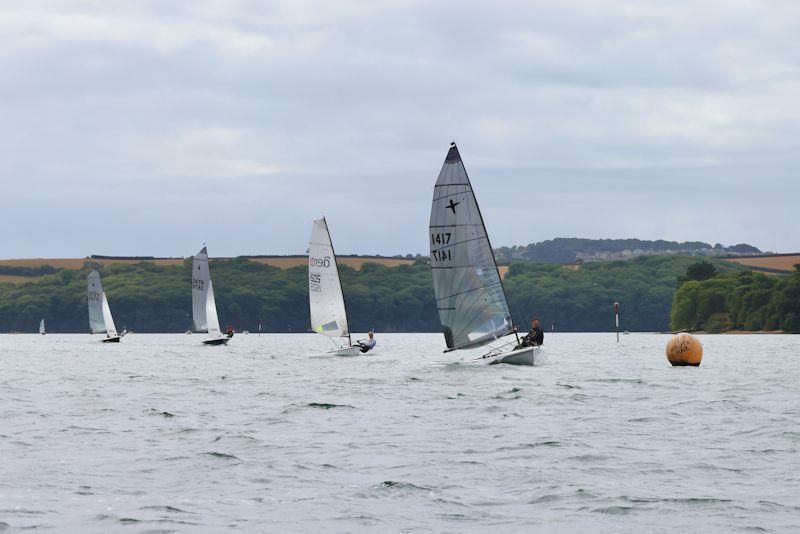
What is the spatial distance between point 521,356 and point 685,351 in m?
11.4

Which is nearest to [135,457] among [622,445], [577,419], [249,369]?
[622,445]

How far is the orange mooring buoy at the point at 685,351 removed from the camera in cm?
6812

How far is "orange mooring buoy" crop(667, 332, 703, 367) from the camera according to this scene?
224 ft

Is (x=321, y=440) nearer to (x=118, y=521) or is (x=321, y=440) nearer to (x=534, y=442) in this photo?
(x=534, y=442)

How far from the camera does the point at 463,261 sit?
62375mm

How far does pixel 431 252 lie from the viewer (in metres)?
63.0

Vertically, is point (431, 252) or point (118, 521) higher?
point (431, 252)

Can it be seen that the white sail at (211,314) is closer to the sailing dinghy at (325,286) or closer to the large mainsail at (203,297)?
the large mainsail at (203,297)

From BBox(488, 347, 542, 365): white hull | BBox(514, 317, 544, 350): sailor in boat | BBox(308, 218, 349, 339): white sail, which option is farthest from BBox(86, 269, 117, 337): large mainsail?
BBox(514, 317, 544, 350): sailor in boat

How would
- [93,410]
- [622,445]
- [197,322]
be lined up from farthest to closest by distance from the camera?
[197,322]
[93,410]
[622,445]

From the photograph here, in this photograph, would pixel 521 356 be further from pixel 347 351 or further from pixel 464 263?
pixel 347 351

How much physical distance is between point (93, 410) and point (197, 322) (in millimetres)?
84828

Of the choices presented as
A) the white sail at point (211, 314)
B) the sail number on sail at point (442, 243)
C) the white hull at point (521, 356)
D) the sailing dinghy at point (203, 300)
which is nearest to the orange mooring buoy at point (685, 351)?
the white hull at point (521, 356)

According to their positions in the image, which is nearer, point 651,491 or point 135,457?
point 651,491
